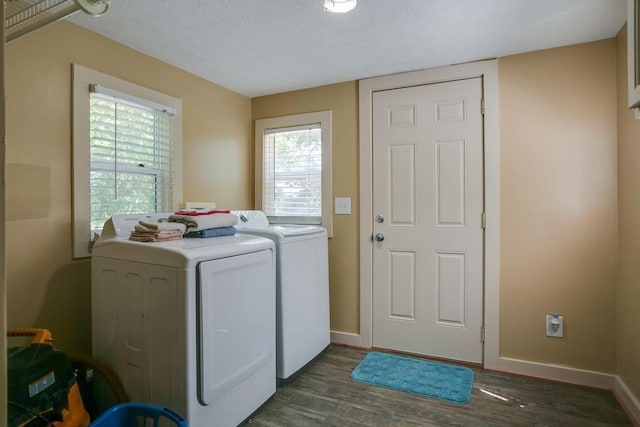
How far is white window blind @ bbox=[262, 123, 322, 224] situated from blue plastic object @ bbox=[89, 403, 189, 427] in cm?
183

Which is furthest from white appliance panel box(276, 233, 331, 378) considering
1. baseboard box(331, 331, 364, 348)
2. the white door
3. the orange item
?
the orange item

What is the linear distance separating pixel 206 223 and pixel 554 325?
89.5 inches

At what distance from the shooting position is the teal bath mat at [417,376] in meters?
2.12

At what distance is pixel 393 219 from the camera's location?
2699 millimetres

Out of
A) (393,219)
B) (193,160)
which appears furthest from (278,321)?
(193,160)

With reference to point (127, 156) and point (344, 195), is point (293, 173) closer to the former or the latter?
point (344, 195)

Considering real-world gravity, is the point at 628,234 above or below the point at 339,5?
below

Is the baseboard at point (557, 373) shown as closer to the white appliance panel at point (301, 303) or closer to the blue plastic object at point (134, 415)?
the white appliance panel at point (301, 303)

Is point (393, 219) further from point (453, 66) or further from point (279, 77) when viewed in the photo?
point (279, 77)

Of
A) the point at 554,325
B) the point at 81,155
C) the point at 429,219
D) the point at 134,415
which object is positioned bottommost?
the point at 134,415

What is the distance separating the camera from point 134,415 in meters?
1.46

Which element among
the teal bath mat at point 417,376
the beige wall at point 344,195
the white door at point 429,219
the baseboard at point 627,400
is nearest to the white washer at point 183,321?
the teal bath mat at point 417,376

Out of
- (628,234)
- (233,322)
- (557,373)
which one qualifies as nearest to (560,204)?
(628,234)

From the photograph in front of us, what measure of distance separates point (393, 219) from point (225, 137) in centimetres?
155
